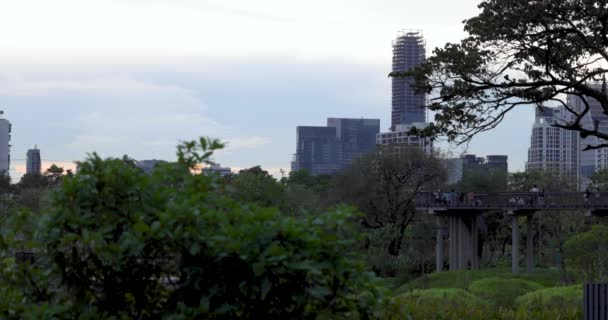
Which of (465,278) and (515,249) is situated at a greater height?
(515,249)

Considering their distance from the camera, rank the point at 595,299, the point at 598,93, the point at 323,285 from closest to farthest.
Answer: the point at 323,285 → the point at 595,299 → the point at 598,93

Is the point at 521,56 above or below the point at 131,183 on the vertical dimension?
above

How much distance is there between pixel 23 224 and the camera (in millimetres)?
6148

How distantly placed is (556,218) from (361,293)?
47.3m

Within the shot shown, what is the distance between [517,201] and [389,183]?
53.8 ft

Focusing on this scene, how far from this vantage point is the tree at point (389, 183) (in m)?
60.6

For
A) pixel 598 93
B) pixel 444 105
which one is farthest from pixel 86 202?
pixel 598 93

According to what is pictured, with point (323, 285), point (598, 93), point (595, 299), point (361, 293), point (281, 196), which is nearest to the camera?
point (323, 285)

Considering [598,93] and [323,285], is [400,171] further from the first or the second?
[323,285]

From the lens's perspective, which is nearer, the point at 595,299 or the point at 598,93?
the point at 595,299

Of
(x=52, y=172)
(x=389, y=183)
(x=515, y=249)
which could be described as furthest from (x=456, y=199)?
(x=52, y=172)

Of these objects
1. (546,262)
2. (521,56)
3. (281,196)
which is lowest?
(546,262)

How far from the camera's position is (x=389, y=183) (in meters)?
60.9

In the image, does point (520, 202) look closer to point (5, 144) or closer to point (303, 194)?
point (303, 194)
